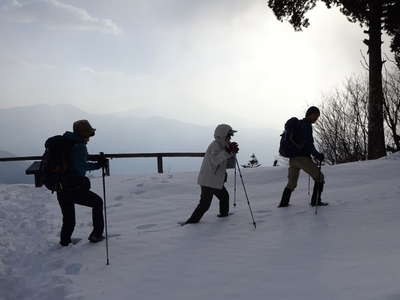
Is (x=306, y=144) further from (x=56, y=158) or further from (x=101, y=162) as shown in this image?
(x=56, y=158)

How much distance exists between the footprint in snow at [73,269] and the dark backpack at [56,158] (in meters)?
1.28

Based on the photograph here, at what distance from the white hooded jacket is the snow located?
2.52 ft

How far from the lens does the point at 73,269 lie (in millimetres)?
5043

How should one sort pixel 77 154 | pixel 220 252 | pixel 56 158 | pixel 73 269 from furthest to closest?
pixel 77 154, pixel 56 158, pixel 220 252, pixel 73 269

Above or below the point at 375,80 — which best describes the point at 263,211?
below

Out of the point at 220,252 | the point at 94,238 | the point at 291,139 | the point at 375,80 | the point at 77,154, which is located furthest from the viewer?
the point at 375,80

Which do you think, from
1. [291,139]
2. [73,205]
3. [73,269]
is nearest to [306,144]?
[291,139]

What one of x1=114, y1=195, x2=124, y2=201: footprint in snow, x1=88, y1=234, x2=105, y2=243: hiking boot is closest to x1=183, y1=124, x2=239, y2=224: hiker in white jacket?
x1=88, y1=234, x2=105, y2=243: hiking boot

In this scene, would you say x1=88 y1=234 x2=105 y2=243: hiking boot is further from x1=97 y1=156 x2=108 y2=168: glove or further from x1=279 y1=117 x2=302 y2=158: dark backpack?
x1=279 y1=117 x2=302 y2=158: dark backpack

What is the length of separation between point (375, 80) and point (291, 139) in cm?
658

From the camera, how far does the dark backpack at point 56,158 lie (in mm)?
5504

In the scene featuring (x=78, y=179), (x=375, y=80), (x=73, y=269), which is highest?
(x=375, y=80)

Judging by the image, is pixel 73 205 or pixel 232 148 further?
pixel 232 148

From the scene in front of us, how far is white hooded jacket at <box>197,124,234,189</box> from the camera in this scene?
656 centimetres
